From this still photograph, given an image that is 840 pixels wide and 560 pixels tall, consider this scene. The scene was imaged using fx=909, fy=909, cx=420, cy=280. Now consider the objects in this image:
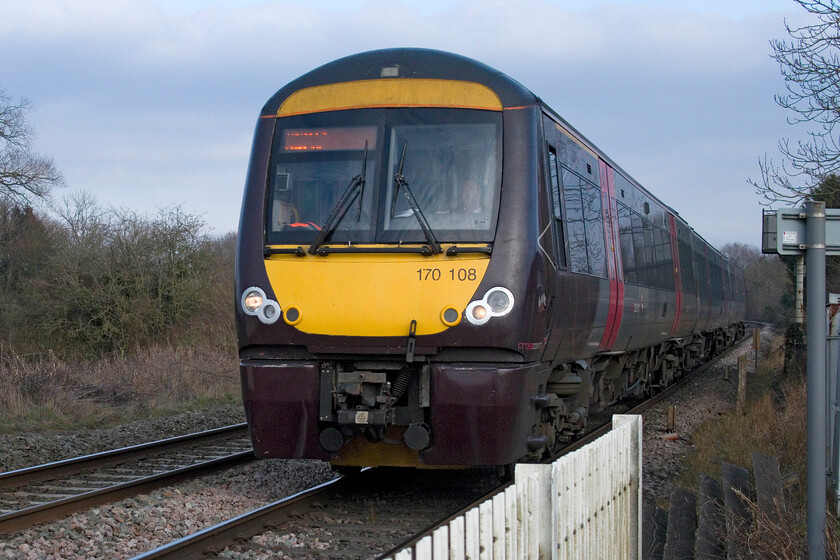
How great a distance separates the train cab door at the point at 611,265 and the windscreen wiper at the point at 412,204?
3026 millimetres

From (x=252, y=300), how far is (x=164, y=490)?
186cm

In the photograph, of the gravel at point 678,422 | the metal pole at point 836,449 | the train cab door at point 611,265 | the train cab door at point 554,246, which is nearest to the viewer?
the metal pole at point 836,449

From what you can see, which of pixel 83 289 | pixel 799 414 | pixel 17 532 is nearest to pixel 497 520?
pixel 17 532

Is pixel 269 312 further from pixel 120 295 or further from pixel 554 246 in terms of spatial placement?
pixel 120 295

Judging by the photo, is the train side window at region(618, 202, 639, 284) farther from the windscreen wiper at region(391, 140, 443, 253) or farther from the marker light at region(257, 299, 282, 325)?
the marker light at region(257, 299, 282, 325)

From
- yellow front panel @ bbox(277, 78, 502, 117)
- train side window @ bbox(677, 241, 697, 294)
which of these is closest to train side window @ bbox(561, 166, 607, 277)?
yellow front panel @ bbox(277, 78, 502, 117)

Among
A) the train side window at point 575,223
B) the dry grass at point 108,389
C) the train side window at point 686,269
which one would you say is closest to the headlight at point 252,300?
the train side window at point 575,223

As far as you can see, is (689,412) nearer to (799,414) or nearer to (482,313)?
(799,414)

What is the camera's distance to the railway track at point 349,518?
5.43 metres

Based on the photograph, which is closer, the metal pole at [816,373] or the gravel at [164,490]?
the metal pole at [816,373]

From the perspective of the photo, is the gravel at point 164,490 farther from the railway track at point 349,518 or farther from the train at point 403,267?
the train at point 403,267

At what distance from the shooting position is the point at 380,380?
6.19 metres

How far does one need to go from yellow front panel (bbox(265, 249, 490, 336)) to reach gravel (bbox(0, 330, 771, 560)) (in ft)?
5.35

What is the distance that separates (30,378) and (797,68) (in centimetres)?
1199
